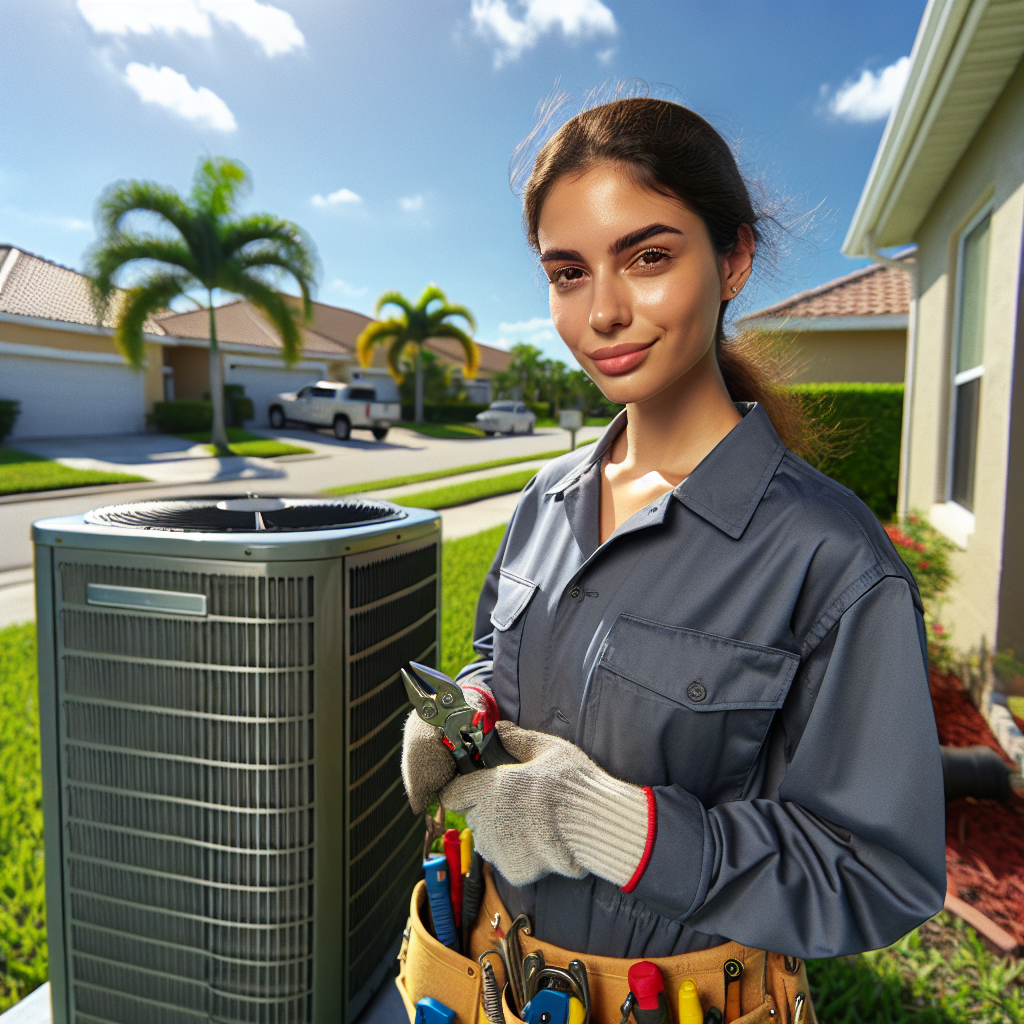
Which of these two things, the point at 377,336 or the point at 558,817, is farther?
the point at 377,336

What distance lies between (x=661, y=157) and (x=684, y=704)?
738 mm

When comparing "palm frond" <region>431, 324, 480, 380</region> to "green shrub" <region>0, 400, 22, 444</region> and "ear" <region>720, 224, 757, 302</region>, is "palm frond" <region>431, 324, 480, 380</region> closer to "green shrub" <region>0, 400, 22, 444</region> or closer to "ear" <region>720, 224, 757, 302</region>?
"green shrub" <region>0, 400, 22, 444</region>

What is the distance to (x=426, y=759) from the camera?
3.45ft

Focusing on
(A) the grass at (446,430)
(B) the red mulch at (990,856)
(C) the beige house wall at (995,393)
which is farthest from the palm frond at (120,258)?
(B) the red mulch at (990,856)

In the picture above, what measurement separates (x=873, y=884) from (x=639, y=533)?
0.51 metres

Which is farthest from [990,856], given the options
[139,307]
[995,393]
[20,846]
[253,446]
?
[253,446]

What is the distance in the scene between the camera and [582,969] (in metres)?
1.03

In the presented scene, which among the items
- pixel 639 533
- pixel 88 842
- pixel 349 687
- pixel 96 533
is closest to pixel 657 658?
pixel 639 533

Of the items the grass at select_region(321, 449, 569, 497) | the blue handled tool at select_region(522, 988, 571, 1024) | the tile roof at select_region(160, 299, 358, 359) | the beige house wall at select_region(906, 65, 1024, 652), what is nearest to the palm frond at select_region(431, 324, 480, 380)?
the tile roof at select_region(160, 299, 358, 359)

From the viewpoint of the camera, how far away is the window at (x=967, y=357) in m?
4.66

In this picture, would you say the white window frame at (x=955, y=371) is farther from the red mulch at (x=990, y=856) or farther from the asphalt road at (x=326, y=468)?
the asphalt road at (x=326, y=468)

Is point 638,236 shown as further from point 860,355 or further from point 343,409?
point 343,409

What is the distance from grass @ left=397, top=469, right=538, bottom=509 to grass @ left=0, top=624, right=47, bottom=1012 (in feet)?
22.3

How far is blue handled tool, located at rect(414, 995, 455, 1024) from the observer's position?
1159 mm
